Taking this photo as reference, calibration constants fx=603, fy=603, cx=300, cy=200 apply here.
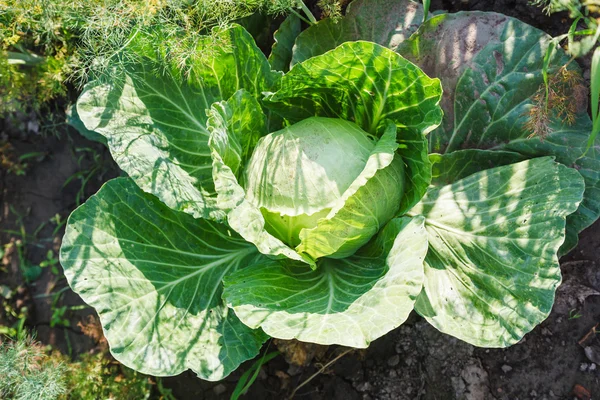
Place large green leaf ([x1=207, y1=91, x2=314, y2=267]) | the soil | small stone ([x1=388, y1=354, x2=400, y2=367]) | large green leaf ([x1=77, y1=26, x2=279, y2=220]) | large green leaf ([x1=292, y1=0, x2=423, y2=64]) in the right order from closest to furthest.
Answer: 1. large green leaf ([x1=207, y1=91, x2=314, y2=267])
2. large green leaf ([x1=77, y1=26, x2=279, y2=220])
3. large green leaf ([x1=292, y1=0, x2=423, y2=64])
4. the soil
5. small stone ([x1=388, y1=354, x2=400, y2=367])

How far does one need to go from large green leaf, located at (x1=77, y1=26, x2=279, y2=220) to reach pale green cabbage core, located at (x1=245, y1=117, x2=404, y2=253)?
0.97 feet

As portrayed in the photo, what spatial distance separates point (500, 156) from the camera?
2.68 metres

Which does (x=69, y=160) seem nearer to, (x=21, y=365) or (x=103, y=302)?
(x=21, y=365)

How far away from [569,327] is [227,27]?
212 centimetres

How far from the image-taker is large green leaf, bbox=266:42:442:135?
90.4 inches

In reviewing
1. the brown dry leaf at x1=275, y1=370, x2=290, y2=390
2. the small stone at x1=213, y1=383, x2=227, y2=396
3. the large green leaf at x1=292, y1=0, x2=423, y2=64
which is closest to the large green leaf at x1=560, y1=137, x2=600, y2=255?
the large green leaf at x1=292, y1=0, x2=423, y2=64

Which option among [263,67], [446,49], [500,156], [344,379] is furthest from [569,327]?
[263,67]

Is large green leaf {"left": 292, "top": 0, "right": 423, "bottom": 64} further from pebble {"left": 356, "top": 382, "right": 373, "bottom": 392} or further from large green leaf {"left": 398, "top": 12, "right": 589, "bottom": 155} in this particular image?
pebble {"left": 356, "top": 382, "right": 373, "bottom": 392}

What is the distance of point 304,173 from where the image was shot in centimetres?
235

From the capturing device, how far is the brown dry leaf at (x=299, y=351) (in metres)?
3.18

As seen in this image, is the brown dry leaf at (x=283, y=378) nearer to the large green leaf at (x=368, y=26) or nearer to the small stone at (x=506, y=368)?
the small stone at (x=506, y=368)

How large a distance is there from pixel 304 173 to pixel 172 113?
76cm

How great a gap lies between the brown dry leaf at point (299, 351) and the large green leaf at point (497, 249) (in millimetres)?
902

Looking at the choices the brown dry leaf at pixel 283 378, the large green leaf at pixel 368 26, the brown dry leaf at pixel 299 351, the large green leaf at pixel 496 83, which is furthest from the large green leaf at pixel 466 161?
the brown dry leaf at pixel 283 378
